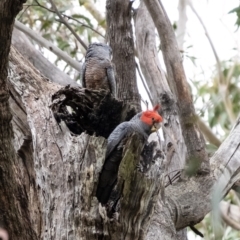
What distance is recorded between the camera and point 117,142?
1793 mm

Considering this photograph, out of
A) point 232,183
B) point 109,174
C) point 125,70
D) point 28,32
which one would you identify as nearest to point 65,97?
point 109,174

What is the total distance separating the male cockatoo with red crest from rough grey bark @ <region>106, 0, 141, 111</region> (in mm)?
790

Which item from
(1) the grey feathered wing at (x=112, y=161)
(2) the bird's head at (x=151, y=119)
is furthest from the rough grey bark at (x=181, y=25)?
(1) the grey feathered wing at (x=112, y=161)

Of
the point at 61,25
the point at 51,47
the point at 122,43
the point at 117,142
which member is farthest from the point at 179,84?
the point at 61,25

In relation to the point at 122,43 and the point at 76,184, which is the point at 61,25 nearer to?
the point at 122,43

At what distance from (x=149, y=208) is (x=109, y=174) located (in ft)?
0.57

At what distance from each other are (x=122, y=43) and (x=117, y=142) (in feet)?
3.59

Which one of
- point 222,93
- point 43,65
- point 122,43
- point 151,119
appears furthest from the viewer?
point 43,65

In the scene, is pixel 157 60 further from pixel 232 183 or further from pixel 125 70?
pixel 232 183

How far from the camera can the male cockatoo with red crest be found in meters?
1.71

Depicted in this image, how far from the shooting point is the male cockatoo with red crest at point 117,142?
1709 mm

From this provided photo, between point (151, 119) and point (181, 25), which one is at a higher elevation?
point (181, 25)

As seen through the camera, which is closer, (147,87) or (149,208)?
(149,208)

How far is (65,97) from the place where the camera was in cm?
198
